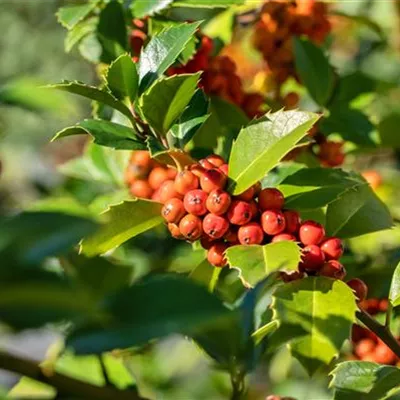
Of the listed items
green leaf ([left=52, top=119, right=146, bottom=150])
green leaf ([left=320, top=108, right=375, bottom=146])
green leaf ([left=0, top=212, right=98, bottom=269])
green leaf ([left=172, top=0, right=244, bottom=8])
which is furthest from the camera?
green leaf ([left=320, top=108, right=375, bottom=146])

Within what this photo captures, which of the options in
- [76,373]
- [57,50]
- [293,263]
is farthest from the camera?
[57,50]

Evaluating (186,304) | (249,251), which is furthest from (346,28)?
(186,304)

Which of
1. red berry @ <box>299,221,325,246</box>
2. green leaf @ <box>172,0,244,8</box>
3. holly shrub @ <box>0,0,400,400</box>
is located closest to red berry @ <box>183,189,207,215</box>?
holly shrub @ <box>0,0,400,400</box>

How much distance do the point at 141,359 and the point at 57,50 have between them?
13.3 ft

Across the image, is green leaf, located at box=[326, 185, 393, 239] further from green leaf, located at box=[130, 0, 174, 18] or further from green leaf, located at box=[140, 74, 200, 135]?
green leaf, located at box=[130, 0, 174, 18]

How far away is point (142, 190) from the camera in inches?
45.1

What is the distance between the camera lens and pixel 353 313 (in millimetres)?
842

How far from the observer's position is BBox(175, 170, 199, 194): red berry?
0.91 m

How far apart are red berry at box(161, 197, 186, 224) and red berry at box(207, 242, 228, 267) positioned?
5 centimetres

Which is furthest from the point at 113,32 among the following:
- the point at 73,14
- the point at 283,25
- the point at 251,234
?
the point at 251,234

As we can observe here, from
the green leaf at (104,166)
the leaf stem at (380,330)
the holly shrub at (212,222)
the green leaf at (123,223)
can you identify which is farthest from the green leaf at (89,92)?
the green leaf at (104,166)

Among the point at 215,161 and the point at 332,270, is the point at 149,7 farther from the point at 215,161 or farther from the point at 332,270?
the point at 332,270

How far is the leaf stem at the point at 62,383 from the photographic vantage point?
61 cm

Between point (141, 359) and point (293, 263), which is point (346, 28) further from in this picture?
point (293, 263)
